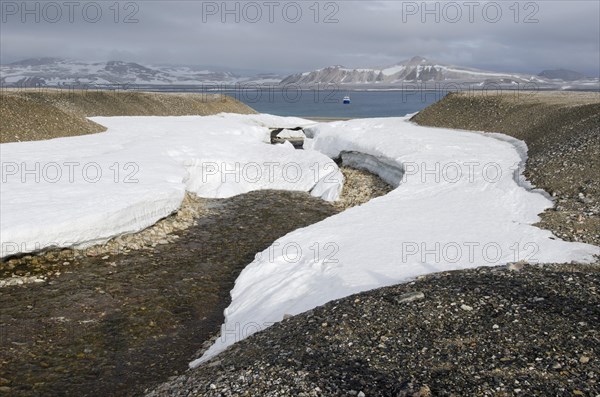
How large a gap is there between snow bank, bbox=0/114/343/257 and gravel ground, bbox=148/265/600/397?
934cm

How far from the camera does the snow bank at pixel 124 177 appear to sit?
16547 millimetres

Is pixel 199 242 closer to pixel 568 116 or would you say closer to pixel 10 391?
pixel 10 391

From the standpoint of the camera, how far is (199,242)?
63.3 ft

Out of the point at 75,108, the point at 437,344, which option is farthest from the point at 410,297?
the point at 75,108

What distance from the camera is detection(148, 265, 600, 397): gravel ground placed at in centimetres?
704

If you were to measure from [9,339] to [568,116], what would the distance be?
3352 centimetres

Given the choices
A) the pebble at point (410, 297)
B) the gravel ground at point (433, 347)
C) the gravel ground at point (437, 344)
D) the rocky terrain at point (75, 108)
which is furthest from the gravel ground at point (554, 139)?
the rocky terrain at point (75, 108)

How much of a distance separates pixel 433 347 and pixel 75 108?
52431 millimetres

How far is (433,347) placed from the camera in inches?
321

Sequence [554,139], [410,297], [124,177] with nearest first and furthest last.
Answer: [410,297] < [124,177] < [554,139]

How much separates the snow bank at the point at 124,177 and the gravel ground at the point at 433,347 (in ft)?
30.6

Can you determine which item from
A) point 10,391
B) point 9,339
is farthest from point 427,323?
point 9,339

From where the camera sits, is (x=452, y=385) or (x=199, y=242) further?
(x=199, y=242)

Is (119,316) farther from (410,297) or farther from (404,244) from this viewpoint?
(404,244)
